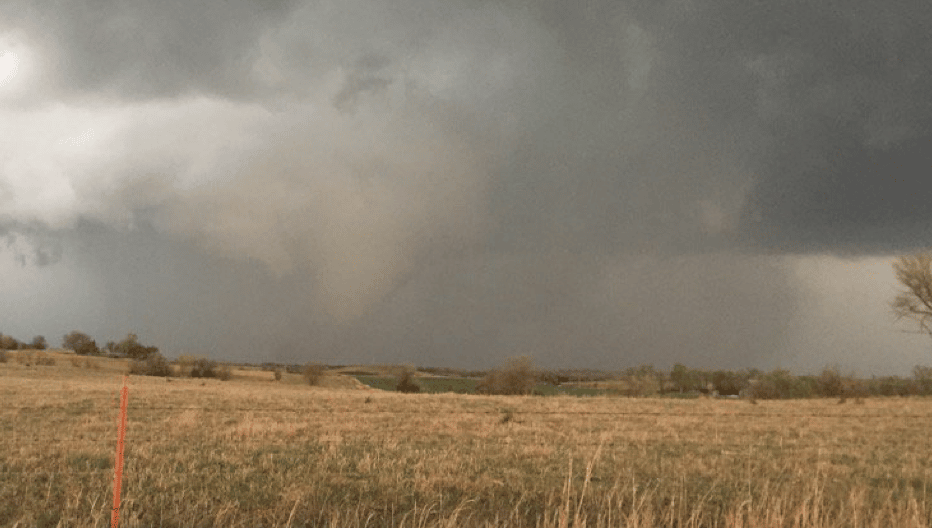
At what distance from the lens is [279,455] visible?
13.0 m

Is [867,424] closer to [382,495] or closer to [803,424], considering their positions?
[803,424]

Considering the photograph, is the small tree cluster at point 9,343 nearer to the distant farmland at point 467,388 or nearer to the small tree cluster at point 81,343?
the small tree cluster at point 81,343

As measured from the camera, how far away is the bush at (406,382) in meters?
96.2

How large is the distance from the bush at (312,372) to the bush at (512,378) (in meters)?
28.8

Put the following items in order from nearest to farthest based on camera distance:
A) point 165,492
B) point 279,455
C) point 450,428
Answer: point 165,492 < point 279,455 < point 450,428

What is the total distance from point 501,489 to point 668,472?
A: 407 cm

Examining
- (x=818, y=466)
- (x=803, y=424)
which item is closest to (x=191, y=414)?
(x=818, y=466)

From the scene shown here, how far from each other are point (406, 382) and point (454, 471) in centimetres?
8871

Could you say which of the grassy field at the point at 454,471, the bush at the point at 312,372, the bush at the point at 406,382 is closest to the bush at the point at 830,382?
the grassy field at the point at 454,471

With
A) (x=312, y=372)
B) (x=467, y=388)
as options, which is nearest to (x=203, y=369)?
(x=312, y=372)

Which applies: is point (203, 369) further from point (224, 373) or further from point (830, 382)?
point (830, 382)

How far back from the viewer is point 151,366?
76188mm

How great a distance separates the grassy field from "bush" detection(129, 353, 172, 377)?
56.5 metres

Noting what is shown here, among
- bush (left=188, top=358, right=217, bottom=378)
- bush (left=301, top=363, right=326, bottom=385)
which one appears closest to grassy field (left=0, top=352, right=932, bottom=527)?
bush (left=188, top=358, right=217, bottom=378)
